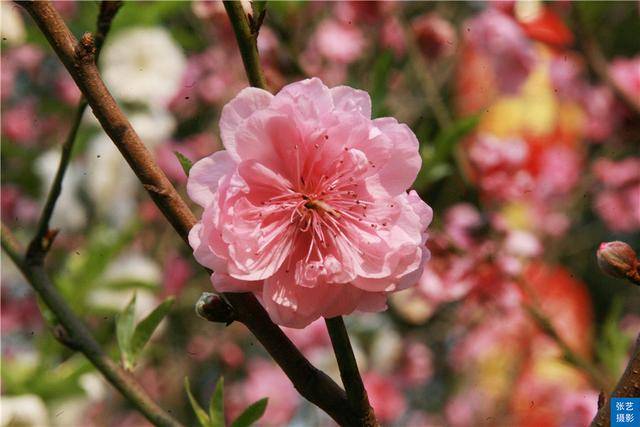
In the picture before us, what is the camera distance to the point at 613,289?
282 cm

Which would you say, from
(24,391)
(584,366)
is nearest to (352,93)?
(584,366)

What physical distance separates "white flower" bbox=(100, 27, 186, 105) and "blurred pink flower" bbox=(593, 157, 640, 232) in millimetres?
977

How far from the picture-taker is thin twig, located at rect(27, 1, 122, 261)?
473mm

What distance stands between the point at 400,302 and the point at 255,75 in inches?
50.9

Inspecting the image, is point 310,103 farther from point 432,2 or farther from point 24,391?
point 432,2

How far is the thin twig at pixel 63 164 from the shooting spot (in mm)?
473

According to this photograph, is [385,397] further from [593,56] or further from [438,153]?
[438,153]

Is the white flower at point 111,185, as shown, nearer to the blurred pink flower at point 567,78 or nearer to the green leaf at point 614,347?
the blurred pink flower at point 567,78

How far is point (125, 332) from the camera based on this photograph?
52 cm

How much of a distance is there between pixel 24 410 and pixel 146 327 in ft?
1.77

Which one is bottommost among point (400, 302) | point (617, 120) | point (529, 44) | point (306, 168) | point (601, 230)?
point (601, 230)

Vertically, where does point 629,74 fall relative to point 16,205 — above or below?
below

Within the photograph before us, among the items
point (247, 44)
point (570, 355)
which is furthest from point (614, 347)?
point (247, 44)

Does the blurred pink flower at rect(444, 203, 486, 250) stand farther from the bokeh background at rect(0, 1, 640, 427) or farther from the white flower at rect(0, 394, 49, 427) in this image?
the white flower at rect(0, 394, 49, 427)
